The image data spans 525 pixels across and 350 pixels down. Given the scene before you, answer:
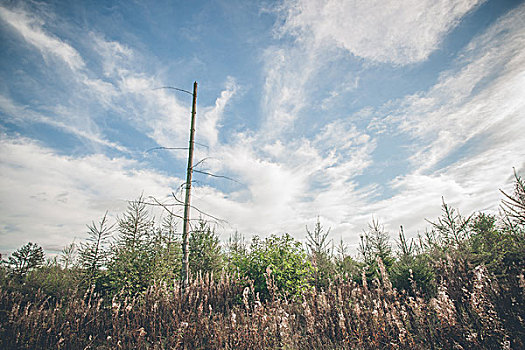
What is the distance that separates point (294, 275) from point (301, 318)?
4.49ft

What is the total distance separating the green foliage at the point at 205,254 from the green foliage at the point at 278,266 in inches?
111

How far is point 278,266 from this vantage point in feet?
28.3

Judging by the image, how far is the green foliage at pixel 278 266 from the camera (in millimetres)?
8453

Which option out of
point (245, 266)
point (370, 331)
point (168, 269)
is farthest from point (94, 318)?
point (370, 331)

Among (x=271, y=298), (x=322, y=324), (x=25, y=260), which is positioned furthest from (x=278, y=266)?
(x=25, y=260)

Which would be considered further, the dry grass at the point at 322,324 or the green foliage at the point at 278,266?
the green foliage at the point at 278,266

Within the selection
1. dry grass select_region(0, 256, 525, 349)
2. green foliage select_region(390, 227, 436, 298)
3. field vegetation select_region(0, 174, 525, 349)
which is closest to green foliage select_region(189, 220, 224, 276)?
field vegetation select_region(0, 174, 525, 349)

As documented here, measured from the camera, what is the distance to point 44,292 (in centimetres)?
1014

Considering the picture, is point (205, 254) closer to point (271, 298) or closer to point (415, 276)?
point (271, 298)

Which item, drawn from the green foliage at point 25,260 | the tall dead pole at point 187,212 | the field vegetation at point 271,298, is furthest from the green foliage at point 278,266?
the green foliage at point 25,260

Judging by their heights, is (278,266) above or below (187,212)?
below

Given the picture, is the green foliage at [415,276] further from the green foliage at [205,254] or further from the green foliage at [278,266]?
the green foliage at [205,254]

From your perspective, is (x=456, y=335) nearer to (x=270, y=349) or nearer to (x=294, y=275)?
(x=270, y=349)

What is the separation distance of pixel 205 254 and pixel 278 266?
15.5ft
